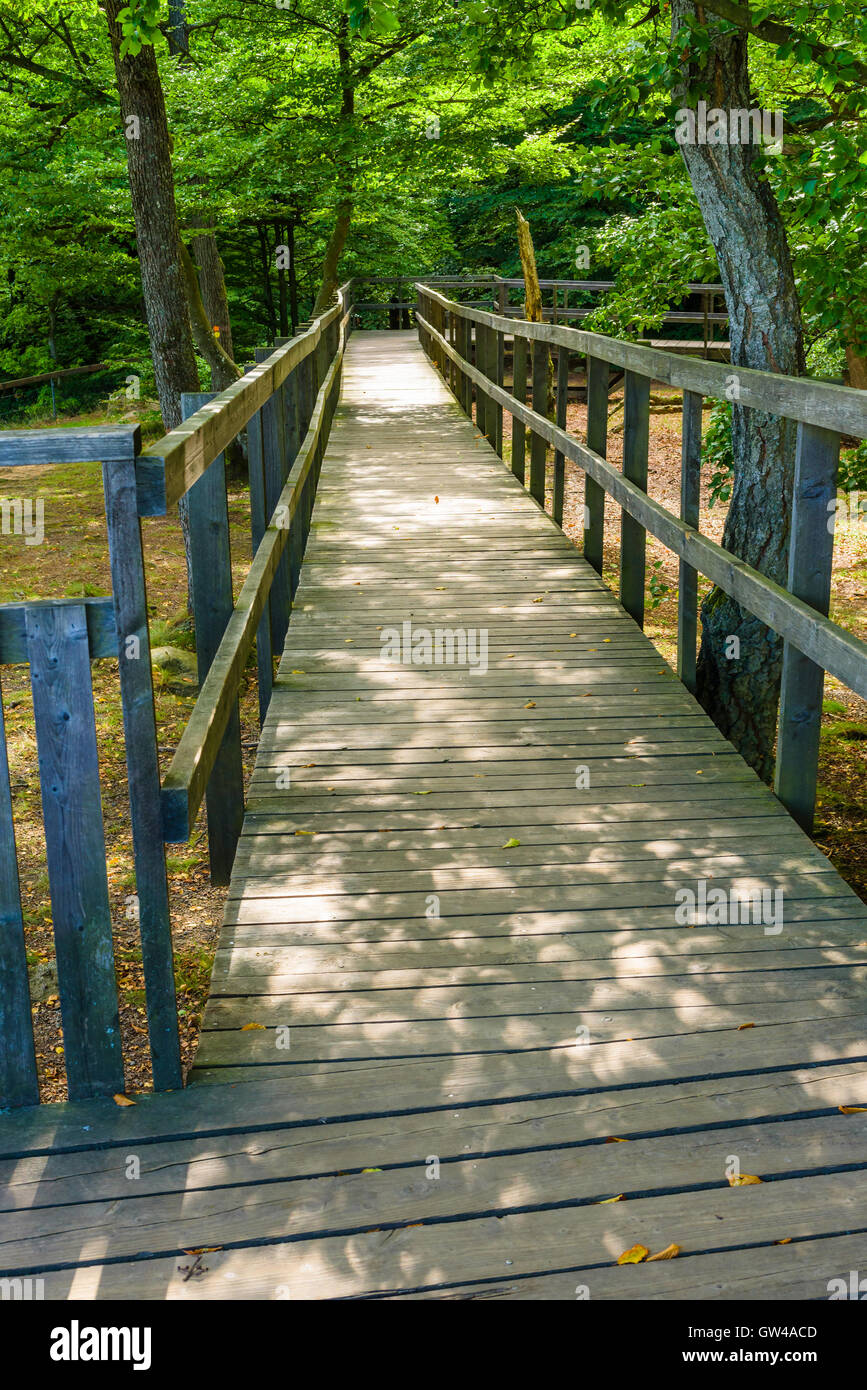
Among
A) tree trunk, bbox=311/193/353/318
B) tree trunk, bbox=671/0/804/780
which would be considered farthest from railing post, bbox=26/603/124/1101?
tree trunk, bbox=311/193/353/318

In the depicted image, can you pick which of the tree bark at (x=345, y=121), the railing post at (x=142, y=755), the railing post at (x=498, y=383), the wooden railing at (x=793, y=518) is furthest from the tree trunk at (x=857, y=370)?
the railing post at (x=142, y=755)

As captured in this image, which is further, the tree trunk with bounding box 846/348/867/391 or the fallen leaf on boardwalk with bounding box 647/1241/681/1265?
the tree trunk with bounding box 846/348/867/391

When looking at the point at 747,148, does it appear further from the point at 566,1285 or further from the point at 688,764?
the point at 566,1285

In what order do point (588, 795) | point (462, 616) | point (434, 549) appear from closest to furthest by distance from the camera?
1. point (588, 795)
2. point (462, 616)
3. point (434, 549)

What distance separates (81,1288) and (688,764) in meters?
2.77

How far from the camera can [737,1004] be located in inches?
113

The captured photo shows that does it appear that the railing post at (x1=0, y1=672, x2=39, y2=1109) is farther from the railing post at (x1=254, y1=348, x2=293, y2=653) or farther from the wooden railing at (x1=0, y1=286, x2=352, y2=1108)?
the railing post at (x1=254, y1=348, x2=293, y2=653)

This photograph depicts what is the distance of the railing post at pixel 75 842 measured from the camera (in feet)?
7.72

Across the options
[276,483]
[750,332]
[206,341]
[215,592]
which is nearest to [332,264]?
[206,341]

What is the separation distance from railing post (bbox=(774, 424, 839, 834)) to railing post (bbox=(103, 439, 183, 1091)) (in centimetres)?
198

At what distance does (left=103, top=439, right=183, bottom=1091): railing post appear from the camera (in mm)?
2320

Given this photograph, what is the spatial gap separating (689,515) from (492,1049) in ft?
9.16

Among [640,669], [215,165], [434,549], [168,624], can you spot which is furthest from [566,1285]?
[215,165]

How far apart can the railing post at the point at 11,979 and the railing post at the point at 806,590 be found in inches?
88.5
